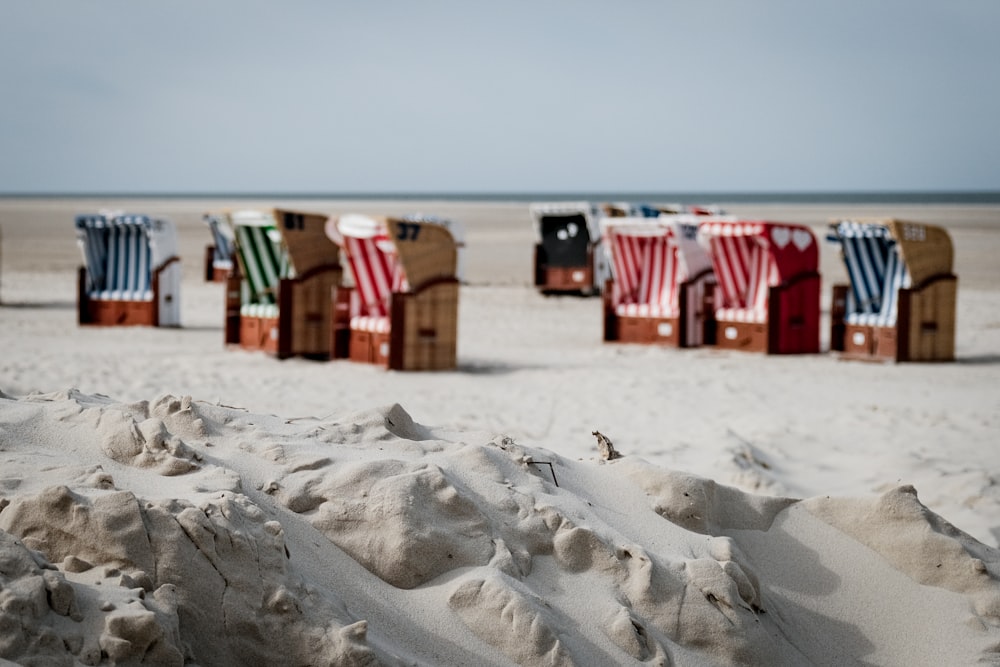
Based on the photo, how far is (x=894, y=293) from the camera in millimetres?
12000

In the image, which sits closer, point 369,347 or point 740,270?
point 369,347

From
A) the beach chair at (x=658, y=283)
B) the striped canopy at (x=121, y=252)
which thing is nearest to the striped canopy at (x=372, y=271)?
the beach chair at (x=658, y=283)

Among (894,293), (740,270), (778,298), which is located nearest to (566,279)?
(740,270)

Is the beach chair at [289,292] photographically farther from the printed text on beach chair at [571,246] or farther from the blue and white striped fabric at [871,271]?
the printed text on beach chair at [571,246]

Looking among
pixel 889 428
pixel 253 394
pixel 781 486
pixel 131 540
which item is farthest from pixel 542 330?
pixel 131 540

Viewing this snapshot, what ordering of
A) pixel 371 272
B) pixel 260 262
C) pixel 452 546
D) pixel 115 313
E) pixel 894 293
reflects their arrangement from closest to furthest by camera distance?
pixel 452 546, pixel 371 272, pixel 894 293, pixel 260 262, pixel 115 313

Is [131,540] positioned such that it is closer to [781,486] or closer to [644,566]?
[644,566]

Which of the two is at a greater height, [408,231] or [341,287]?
[408,231]

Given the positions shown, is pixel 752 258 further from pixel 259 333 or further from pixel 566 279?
pixel 566 279

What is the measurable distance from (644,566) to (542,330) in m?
10.8

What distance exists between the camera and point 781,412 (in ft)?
26.9

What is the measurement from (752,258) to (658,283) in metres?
1.17

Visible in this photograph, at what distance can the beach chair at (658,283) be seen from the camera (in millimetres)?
12336

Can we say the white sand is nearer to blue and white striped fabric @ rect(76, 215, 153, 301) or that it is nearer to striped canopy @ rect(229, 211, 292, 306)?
striped canopy @ rect(229, 211, 292, 306)
